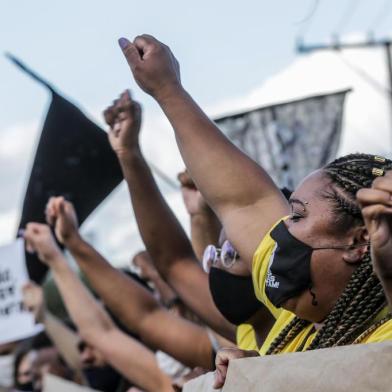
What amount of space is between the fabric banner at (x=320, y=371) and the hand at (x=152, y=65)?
98cm

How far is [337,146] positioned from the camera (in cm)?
763

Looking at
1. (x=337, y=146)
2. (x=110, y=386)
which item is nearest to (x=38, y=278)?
(x=110, y=386)

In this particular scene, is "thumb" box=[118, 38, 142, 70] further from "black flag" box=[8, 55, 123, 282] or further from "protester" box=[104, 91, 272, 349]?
"black flag" box=[8, 55, 123, 282]

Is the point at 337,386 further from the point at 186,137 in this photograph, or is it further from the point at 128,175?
the point at 128,175

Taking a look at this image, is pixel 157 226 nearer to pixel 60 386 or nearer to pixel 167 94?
pixel 167 94

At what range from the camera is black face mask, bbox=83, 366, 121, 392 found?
6.77 meters

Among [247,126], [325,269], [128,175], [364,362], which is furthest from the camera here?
[247,126]

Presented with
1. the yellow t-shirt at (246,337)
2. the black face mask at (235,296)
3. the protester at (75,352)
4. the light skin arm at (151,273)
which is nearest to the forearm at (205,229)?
the yellow t-shirt at (246,337)

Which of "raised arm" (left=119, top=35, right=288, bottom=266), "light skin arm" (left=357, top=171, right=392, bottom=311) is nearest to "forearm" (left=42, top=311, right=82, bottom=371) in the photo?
"raised arm" (left=119, top=35, right=288, bottom=266)

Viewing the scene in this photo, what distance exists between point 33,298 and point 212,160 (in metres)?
4.06

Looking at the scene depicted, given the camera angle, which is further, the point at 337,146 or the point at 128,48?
the point at 337,146

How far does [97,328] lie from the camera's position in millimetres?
5609

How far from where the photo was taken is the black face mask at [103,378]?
677 centimetres

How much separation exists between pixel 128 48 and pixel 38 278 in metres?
3.97
